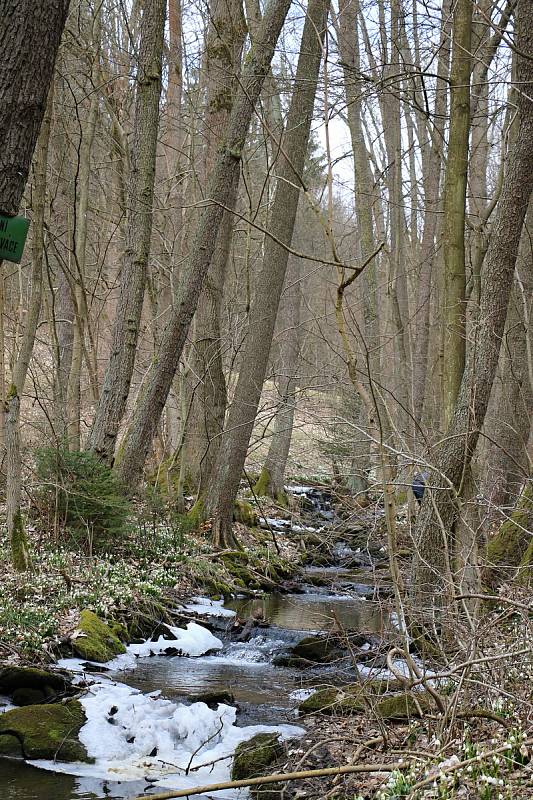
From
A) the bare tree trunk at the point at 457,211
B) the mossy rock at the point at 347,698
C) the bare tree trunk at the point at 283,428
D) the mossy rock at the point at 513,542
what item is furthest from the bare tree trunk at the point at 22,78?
the bare tree trunk at the point at 283,428

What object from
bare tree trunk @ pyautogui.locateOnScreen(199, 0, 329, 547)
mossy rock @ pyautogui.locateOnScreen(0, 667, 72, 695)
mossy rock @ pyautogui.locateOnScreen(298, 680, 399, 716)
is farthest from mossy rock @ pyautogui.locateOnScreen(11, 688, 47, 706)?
bare tree trunk @ pyautogui.locateOnScreen(199, 0, 329, 547)

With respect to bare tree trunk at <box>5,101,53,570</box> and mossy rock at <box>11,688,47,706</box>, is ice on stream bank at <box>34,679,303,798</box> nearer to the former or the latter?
mossy rock at <box>11,688,47,706</box>

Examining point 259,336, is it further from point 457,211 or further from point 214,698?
point 214,698

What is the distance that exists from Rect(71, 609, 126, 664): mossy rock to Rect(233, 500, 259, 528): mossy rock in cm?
653

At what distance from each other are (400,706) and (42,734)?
2.60 metres

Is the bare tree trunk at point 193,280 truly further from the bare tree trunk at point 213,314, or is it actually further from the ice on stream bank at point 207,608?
the ice on stream bank at point 207,608

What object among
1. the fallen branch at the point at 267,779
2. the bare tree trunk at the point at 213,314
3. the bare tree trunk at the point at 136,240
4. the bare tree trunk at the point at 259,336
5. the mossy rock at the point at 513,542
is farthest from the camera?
the bare tree trunk at the point at 213,314

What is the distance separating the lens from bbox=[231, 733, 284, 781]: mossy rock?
553 cm

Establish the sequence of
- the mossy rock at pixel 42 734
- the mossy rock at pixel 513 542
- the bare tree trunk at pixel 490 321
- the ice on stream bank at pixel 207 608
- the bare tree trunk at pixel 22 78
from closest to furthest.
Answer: the bare tree trunk at pixel 22 78 → the mossy rock at pixel 42 734 → the bare tree trunk at pixel 490 321 → the mossy rock at pixel 513 542 → the ice on stream bank at pixel 207 608

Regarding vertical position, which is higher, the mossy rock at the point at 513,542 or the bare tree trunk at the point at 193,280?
the bare tree trunk at the point at 193,280

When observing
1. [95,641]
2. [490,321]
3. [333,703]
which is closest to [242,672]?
[95,641]

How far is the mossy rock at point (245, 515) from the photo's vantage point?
50.2ft

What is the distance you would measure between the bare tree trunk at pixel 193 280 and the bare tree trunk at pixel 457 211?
3487 mm

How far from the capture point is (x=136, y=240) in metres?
11.8
